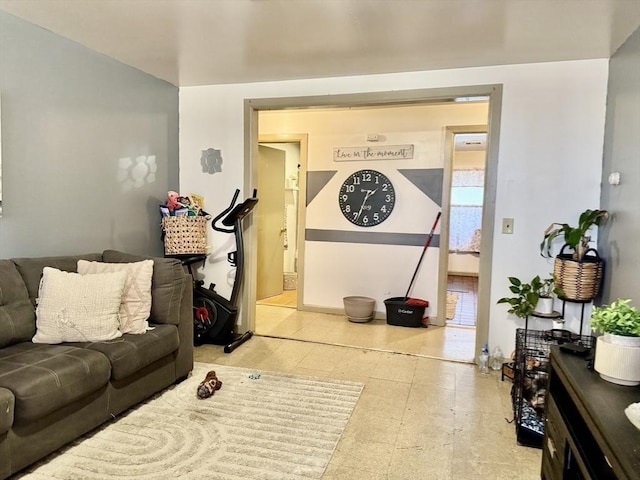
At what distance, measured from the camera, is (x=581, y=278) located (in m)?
2.76

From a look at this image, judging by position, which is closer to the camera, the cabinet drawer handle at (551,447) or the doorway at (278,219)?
the cabinet drawer handle at (551,447)

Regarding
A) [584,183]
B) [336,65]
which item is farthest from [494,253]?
[336,65]

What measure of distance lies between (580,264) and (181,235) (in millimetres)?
2999

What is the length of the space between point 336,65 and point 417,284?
8.23 ft

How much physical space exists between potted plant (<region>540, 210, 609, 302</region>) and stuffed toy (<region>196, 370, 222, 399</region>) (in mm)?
2376

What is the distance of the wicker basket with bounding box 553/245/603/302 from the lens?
2752mm

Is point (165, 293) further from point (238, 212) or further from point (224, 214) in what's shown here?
point (224, 214)

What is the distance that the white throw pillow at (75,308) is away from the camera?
2.29m

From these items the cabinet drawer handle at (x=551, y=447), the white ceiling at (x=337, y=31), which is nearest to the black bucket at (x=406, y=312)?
Result: the white ceiling at (x=337, y=31)

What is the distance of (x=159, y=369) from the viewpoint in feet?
8.68

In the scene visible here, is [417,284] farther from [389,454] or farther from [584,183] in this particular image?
[389,454]

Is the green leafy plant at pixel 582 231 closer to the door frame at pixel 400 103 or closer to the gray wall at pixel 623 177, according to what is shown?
the gray wall at pixel 623 177

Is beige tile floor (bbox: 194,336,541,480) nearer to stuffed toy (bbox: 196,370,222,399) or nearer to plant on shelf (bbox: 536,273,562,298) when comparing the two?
stuffed toy (bbox: 196,370,222,399)

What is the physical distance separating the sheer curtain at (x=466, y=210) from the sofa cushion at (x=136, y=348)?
260 inches
